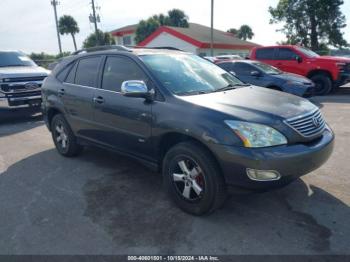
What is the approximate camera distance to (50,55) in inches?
1928

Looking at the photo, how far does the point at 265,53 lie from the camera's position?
1296 cm

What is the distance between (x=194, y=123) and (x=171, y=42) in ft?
110

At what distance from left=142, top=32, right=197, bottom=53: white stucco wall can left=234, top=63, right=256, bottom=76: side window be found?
2373cm

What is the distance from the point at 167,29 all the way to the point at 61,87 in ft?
104

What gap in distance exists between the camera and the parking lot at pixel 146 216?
2.97 metres

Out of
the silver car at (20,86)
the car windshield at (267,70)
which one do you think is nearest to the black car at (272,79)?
the car windshield at (267,70)

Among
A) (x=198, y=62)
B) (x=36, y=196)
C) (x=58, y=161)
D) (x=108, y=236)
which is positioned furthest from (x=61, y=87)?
(x=108, y=236)

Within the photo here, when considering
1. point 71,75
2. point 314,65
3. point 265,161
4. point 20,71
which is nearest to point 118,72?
point 71,75

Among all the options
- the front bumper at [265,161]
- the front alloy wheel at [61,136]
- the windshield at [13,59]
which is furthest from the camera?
→ the windshield at [13,59]

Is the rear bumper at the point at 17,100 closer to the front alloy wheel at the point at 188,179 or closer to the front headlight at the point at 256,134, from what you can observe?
the front alloy wheel at the point at 188,179

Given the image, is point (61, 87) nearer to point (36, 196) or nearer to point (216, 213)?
point (36, 196)

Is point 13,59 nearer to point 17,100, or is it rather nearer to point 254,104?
point 17,100

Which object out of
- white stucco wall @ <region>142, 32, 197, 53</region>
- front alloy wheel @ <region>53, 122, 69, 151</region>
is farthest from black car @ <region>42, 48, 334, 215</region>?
white stucco wall @ <region>142, 32, 197, 53</region>

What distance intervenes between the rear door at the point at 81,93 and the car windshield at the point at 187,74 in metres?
1.03
